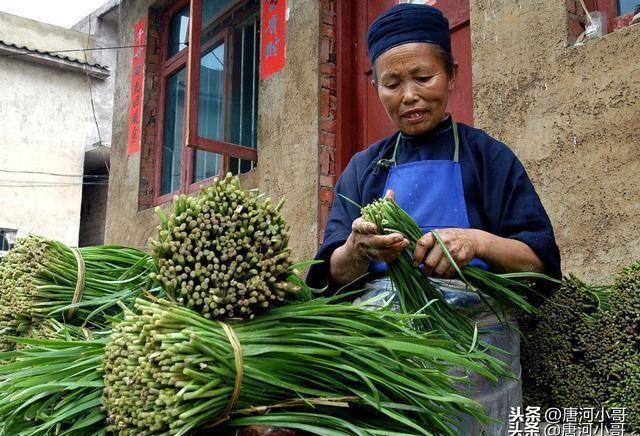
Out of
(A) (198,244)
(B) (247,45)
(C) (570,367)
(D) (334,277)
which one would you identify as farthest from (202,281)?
(B) (247,45)

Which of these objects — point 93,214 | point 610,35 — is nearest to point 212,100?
point 610,35

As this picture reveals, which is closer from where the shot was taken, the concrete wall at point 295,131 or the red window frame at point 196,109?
the concrete wall at point 295,131

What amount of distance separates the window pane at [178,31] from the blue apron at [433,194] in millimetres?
5680

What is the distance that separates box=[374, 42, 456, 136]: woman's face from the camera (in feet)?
6.01

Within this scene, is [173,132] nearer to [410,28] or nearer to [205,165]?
[205,165]

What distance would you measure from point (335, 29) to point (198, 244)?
12.9 ft

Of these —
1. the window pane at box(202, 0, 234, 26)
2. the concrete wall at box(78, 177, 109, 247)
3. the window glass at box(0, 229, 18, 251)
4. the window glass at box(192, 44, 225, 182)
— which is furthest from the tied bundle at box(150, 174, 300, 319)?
the concrete wall at box(78, 177, 109, 247)

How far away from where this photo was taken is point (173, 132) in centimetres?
713

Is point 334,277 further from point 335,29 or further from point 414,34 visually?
point 335,29

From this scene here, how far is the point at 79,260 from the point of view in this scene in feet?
6.25

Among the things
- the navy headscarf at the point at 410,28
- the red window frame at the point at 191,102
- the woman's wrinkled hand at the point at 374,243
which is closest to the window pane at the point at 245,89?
the red window frame at the point at 191,102

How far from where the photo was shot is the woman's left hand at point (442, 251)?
1524 mm

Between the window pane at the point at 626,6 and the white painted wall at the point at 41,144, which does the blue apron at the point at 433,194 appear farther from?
the white painted wall at the point at 41,144

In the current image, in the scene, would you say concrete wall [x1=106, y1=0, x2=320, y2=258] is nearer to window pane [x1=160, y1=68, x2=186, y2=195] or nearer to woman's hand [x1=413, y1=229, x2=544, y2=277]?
window pane [x1=160, y1=68, x2=186, y2=195]
